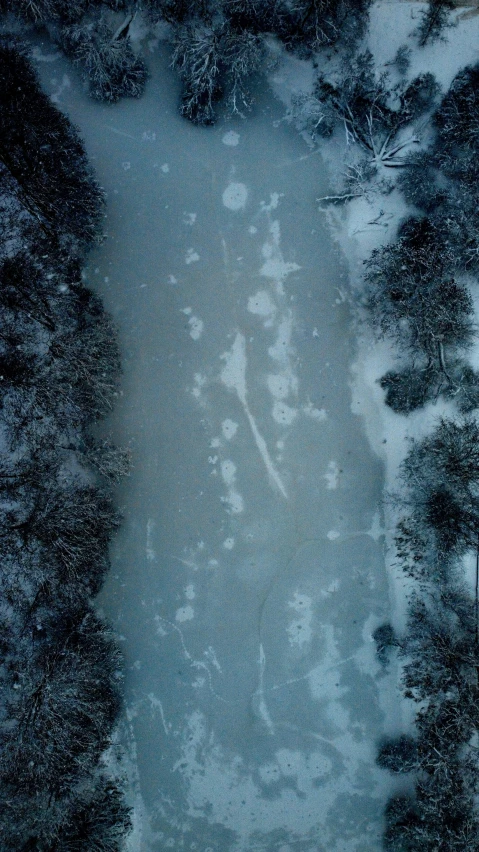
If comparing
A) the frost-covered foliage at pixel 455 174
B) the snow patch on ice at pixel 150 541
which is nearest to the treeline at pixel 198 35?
the frost-covered foliage at pixel 455 174

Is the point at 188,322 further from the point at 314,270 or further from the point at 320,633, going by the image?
the point at 320,633

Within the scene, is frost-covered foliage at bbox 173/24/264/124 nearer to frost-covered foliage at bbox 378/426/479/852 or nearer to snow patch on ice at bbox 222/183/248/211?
snow patch on ice at bbox 222/183/248/211

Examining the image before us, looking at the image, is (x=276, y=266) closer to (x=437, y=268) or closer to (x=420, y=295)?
(x=420, y=295)

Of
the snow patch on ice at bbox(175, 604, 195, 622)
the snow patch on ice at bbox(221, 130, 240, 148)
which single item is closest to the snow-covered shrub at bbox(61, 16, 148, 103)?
the snow patch on ice at bbox(221, 130, 240, 148)

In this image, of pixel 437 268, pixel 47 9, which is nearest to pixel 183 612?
pixel 437 268

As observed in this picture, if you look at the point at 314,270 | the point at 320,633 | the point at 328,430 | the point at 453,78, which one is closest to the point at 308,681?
the point at 320,633

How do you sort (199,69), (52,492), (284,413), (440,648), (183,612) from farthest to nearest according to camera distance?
(284,413) < (183,612) < (52,492) < (199,69) < (440,648)
